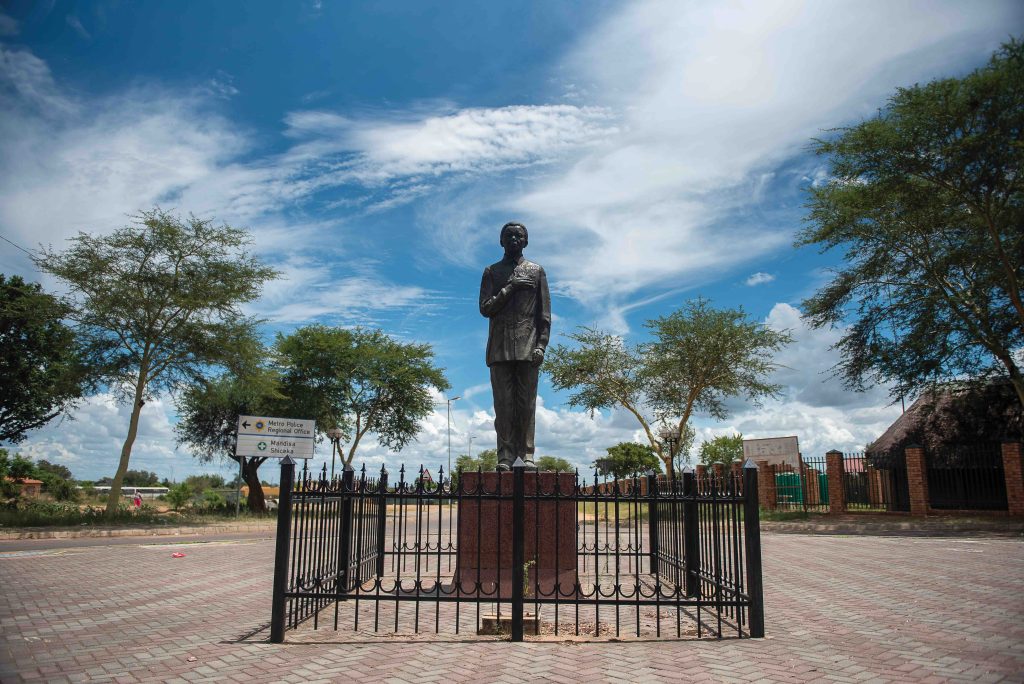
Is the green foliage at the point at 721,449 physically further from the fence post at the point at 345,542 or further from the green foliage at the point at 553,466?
the fence post at the point at 345,542

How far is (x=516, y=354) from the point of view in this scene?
8.20 m

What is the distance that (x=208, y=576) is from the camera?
34.6 ft

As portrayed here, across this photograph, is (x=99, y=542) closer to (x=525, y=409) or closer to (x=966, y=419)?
(x=525, y=409)

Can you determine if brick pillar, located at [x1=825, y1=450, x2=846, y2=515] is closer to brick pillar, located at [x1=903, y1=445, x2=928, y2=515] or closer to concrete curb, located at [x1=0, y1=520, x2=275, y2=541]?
brick pillar, located at [x1=903, y1=445, x2=928, y2=515]

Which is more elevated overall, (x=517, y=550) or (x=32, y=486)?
(x=517, y=550)

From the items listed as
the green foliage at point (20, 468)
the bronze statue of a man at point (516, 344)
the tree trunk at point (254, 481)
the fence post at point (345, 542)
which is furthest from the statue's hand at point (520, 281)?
the green foliage at point (20, 468)

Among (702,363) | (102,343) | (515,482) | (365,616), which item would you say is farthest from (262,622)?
(702,363)

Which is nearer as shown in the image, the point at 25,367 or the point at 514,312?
the point at 514,312

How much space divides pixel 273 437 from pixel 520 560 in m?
23.7

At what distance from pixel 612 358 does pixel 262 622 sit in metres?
27.4

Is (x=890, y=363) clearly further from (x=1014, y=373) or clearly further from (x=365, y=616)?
(x=365, y=616)

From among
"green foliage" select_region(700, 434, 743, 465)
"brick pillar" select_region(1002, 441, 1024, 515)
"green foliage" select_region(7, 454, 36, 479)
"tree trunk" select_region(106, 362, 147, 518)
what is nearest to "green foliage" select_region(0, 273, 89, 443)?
"tree trunk" select_region(106, 362, 147, 518)

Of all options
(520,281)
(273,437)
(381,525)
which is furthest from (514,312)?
(273,437)

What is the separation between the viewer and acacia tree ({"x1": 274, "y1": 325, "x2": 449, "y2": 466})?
3425cm
